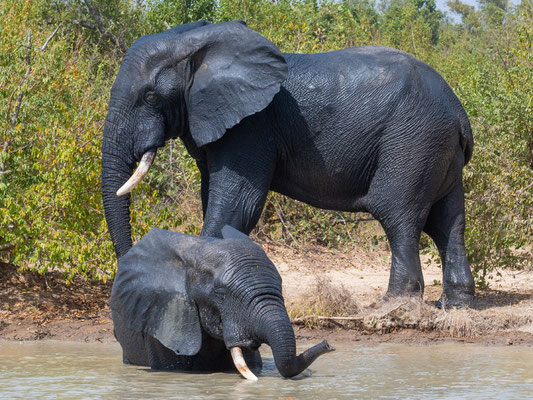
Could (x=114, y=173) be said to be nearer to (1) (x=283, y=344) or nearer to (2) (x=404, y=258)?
(2) (x=404, y=258)

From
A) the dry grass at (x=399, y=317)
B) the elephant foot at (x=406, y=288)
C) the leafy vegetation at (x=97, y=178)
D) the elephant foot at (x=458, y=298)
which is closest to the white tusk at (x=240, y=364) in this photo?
the dry grass at (x=399, y=317)

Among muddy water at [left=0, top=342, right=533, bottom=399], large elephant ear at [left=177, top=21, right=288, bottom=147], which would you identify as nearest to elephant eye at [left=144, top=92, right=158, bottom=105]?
large elephant ear at [left=177, top=21, right=288, bottom=147]

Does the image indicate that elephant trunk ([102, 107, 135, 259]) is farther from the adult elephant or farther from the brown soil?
the brown soil

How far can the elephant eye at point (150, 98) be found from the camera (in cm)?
783

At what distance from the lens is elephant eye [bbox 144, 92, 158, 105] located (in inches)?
308

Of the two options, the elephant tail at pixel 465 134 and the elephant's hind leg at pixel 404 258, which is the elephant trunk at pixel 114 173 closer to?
the elephant's hind leg at pixel 404 258

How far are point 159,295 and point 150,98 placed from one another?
2.14m

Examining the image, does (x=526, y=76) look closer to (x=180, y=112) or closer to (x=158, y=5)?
(x=180, y=112)

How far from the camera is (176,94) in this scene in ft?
25.9

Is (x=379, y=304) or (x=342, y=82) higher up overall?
(x=342, y=82)

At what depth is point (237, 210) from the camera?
7.90 meters

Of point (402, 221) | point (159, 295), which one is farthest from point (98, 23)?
point (159, 295)

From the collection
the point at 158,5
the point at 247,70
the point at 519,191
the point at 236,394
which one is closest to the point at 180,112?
the point at 247,70

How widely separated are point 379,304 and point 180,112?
94.6 inches
